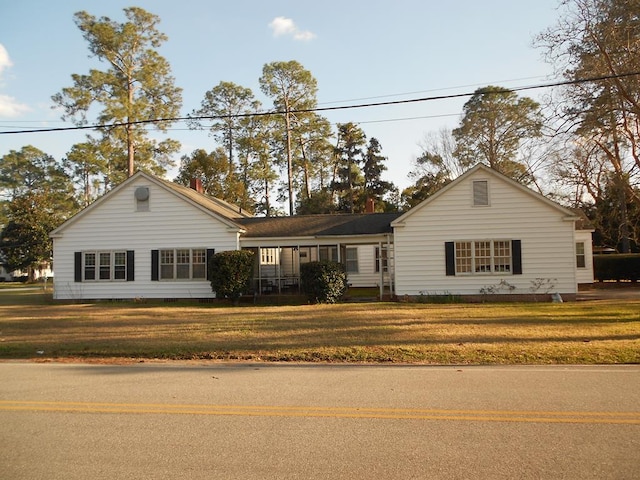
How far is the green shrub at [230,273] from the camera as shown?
→ 21.8m

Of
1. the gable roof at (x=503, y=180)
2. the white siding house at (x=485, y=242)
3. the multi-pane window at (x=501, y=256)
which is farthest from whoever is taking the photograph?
the multi-pane window at (x=501, y=256)

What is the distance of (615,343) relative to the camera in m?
10.8

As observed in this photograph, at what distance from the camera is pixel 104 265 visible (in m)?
24.1

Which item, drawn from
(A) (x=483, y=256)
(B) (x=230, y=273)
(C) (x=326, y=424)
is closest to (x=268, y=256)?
(B) (x=230, y=273)

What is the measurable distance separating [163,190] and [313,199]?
23713 millimetres

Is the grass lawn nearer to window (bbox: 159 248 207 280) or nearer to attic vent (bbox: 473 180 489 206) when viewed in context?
attic vent (bbox: 473 180 489 206)

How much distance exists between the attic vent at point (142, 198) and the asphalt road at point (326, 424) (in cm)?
1557

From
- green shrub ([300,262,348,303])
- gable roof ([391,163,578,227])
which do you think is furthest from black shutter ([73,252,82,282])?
gable roof ([391,163,578,227])

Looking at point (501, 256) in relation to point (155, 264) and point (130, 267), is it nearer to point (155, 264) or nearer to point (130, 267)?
point (155, 264)

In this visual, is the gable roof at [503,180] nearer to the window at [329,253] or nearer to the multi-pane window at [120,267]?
the window at [329,253]

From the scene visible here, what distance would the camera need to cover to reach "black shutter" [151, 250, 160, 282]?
928 inches

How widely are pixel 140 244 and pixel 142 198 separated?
2.11 m

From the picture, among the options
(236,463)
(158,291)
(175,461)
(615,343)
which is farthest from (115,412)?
(158,291)

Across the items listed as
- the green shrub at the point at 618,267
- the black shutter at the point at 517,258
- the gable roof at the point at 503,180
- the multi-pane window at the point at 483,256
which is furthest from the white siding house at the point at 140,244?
the green shrub at the point at 618,267
